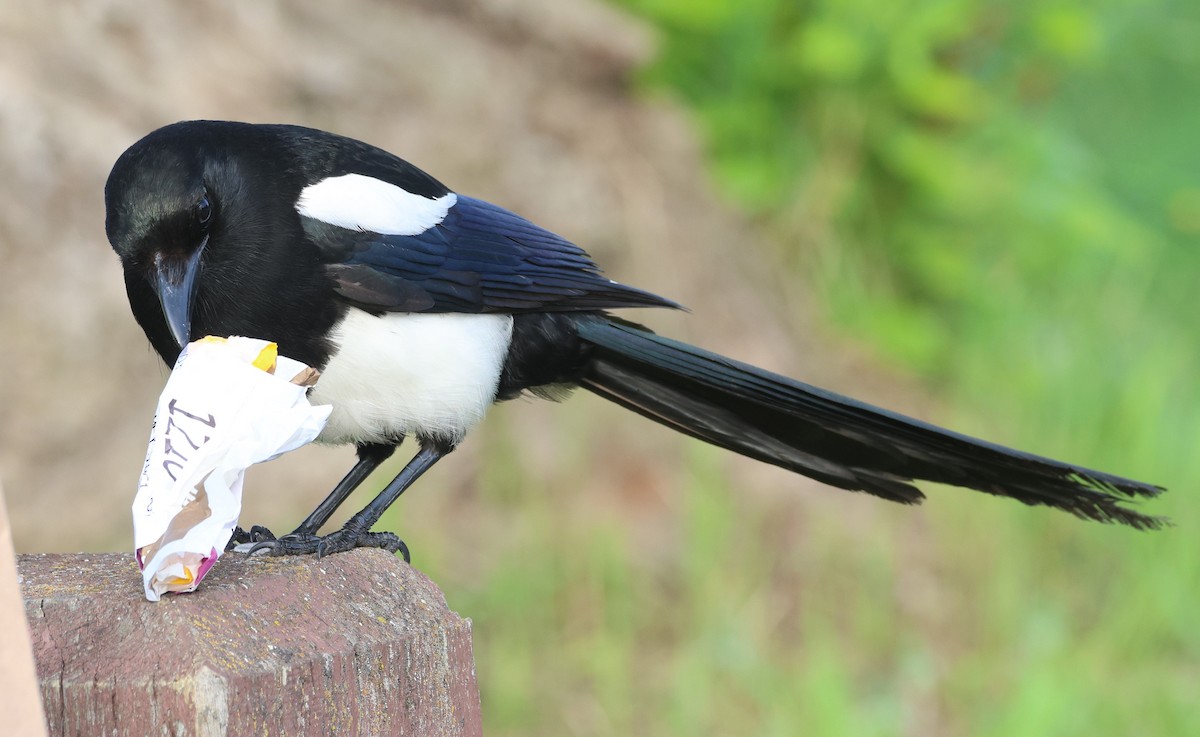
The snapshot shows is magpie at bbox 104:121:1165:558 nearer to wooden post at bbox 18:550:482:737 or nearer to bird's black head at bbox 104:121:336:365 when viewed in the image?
bird's black head at bbox 104:121:336:365

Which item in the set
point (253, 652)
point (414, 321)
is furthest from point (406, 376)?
point (253, 652)

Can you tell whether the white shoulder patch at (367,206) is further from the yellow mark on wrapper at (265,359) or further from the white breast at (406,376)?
the yellow mark on wrapper at (265,359)

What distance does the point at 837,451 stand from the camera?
1747 millimetres

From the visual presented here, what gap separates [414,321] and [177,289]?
354mm

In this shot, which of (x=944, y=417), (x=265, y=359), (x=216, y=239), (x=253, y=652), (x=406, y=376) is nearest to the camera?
(x=253, y=652)

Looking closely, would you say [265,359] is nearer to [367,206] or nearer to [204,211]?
[204,211]

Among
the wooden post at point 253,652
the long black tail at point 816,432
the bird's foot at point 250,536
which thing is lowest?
the wooden post at point 253,652

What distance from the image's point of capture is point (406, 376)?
1.68 meters

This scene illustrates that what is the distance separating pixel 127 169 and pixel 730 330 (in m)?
2.64

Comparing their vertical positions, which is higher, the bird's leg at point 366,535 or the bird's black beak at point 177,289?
the bird's black beak at point 177,289

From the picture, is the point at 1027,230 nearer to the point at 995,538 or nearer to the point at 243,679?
the point at 995,538

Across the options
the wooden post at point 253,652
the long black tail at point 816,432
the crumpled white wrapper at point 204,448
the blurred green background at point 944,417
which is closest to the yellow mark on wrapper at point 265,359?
the crumpled white wrapper at point 204,448

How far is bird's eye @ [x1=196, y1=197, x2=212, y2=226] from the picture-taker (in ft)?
4.89

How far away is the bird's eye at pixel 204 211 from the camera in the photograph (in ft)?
4.89
